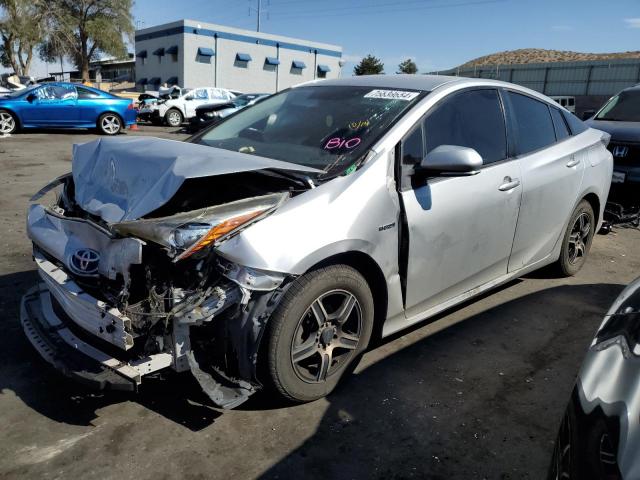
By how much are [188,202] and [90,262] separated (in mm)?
562

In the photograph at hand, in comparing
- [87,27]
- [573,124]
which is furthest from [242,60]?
[573,124]

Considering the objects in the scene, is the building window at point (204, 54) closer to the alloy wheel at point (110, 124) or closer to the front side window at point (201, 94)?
the front side window at point (201, 94)

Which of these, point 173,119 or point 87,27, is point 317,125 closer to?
point 173,119

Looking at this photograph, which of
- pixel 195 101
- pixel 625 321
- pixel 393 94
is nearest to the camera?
pixel 625 321

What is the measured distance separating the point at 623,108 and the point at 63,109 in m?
14.2

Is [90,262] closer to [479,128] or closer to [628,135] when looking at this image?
[479,128]

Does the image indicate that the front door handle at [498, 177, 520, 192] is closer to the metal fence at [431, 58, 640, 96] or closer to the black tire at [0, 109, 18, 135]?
the black tire at [0, 109, 18, 135]

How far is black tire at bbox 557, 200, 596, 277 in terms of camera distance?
4587 millimetres

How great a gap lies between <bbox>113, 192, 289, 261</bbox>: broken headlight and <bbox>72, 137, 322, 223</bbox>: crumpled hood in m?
0.13

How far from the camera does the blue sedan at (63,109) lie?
49.4 feet

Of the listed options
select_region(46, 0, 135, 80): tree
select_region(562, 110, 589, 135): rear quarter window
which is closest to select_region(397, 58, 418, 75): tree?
select_region(46, 0, 135, 80): tree

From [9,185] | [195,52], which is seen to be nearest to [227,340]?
[9,185]

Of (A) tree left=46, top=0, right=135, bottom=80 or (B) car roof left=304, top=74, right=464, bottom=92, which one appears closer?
(B) car roof left=304, top=74, right=464, bottom=92

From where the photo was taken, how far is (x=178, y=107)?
22.0 meters
